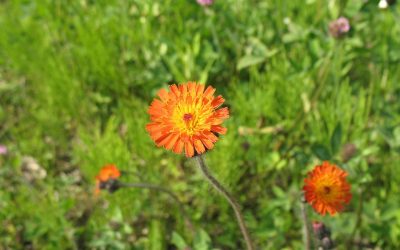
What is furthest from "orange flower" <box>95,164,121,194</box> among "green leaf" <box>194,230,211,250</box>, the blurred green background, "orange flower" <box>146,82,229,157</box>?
"orange flower" <box>146,82,229,157</box>

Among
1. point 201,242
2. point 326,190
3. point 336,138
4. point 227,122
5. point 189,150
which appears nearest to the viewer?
point 189,150

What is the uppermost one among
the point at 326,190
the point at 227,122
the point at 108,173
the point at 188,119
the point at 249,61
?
the point at 249,61

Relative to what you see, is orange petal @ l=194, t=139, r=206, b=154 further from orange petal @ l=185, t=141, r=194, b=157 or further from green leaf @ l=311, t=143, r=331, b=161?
green leaf @ l=311, t=143, r=331, b=161

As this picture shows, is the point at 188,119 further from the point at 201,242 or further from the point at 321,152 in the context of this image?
the point at 321,152

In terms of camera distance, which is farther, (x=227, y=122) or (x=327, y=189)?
(x=227, y=122)

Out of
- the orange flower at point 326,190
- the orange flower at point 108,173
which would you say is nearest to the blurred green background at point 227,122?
the orange flower at point 108,173

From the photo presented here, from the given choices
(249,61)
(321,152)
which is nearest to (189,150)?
(321,152)

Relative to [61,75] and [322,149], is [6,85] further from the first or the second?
[322,149]
